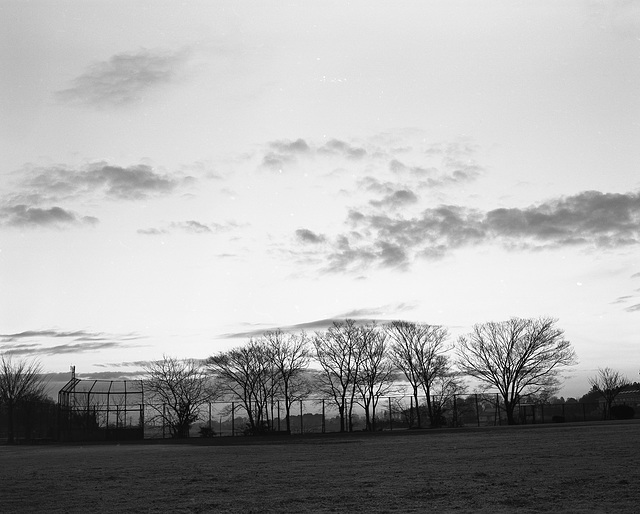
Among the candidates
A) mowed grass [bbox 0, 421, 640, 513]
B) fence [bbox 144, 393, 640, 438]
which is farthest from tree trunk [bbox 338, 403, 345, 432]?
mowed grass [bbox 0, 421, 640, 513]

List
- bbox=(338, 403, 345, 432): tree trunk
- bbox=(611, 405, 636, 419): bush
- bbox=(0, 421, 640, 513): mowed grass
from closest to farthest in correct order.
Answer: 1. bbox=(0, 421, 640, 513): mowed grass
2. bbox=(611, 405, 636, 419): bush
3. bbox=(338, 403, 345, 432): tree trunk

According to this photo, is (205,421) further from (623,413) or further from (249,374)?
(623,413)

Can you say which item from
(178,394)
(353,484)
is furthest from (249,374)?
(353,484)

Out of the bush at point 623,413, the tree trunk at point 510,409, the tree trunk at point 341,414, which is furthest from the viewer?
the tree trunk at point 510,409

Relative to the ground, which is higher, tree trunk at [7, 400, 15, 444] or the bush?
tree trunk at [7, 400, 15, 444]

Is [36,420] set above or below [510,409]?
above

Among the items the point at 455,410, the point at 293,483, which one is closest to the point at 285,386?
the point at 455,410

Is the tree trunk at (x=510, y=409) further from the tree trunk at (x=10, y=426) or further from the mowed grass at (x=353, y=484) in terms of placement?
the mowed grass at (x=353, y=484)

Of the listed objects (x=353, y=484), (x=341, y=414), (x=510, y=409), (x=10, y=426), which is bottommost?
(x=353, y=484)

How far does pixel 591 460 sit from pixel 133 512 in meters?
13.4

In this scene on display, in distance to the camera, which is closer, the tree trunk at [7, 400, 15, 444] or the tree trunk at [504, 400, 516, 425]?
the tree trunk at [7, 400, 15, 444]

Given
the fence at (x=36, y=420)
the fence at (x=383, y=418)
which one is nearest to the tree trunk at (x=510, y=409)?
the fence at (x=383, y=418)

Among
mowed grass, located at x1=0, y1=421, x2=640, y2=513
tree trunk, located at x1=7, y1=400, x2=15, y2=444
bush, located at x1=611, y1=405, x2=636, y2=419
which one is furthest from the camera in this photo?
bush, located at x1=611, y1=405, x2=636, y2=419

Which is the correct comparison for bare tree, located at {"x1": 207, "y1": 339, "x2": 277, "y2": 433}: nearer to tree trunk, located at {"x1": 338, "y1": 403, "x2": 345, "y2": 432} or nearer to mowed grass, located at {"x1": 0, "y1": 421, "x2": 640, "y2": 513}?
tree trunk, located at {"x1": 338, "y1": 403, "x2": 345, "y2": 432}
